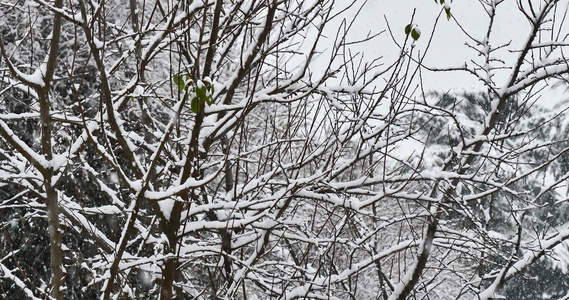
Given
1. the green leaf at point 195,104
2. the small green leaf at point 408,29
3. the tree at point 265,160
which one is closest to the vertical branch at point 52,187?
the tree at point 265,160

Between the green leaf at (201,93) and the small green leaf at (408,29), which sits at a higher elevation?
the small green leaf at (408,29)

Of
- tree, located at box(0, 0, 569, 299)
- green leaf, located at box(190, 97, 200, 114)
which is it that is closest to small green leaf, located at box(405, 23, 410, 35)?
tree, located at box(0, 0, 569, 299)

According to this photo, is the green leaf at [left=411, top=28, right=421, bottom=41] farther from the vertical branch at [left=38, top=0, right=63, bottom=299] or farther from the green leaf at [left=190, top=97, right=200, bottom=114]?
the vertical branch at [left=38, top=0, right=63, bottom=299]

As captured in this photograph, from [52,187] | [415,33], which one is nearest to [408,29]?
[415,33]

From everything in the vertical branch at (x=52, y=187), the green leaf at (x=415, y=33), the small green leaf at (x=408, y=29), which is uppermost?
the small green leaf at (x=408, y=29)

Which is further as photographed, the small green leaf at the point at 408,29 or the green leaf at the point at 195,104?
the small green leaf at the point at 408,29

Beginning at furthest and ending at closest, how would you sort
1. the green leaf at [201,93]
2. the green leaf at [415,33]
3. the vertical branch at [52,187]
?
the green leaf at [415,33] → the vertical branch at [52,187] → the green leaf at [201,93]

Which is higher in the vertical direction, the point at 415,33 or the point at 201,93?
the point at 415,33

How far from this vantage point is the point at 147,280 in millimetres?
5043

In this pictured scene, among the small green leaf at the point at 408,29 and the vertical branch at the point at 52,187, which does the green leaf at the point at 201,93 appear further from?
the small green leaf at the point at 408,29

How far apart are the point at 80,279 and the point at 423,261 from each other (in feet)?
16.3

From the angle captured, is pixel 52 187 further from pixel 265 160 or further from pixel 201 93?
pixel 265 160

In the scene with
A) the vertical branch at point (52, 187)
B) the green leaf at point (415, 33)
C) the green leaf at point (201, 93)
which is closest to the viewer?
the green leaf at point (201, 93)

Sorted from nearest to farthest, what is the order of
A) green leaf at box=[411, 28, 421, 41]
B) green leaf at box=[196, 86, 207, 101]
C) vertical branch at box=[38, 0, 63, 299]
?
green leaf at box=[196, 86, 207, 101] < vertical branch at box=[38, 0, 63, 299] < green leaf at box=[411, 28, 421, 41]
